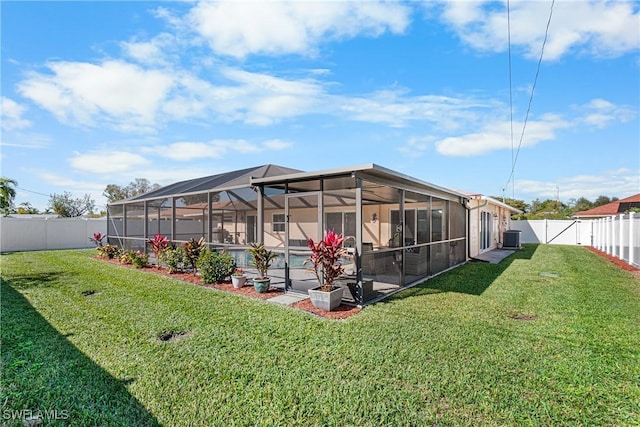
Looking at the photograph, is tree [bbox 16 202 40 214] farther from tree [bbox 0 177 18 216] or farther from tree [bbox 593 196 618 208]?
tree [bbox 593 196 618 208]

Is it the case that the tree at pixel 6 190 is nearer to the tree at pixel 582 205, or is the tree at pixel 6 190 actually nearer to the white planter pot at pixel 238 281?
the white planter pot at pixel 238 281

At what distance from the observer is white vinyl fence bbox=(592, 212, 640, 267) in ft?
32.9

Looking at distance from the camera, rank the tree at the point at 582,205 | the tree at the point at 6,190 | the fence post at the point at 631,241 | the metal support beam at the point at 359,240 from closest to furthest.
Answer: the metal support beam at the point at 359,240 < the fence post at the point at 631,241 < the tree at the point at 6,190 < the tree at the point at 582,205

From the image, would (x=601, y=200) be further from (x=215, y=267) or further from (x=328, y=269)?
(x=215, y=267)

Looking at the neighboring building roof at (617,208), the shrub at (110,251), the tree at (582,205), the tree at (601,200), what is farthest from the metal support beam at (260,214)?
the tree at (601,200)

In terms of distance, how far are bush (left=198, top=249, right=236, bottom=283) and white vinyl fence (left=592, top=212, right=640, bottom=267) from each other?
12.0 m

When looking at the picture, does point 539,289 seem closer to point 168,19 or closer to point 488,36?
point 488,36

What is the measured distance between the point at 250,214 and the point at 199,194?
161 cm

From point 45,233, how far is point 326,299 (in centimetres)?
1890

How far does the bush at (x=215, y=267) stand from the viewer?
782 cm

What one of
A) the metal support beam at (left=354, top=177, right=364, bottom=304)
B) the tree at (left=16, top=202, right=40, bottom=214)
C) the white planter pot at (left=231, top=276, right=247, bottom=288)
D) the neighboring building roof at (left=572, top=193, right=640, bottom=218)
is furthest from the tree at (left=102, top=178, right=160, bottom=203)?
the neighboring building roof at (left=572, top=193, right=640, bottom=218)

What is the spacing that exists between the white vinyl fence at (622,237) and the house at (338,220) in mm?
4799

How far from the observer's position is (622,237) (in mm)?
11492

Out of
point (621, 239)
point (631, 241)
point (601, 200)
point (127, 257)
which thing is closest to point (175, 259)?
point (127, 257)
